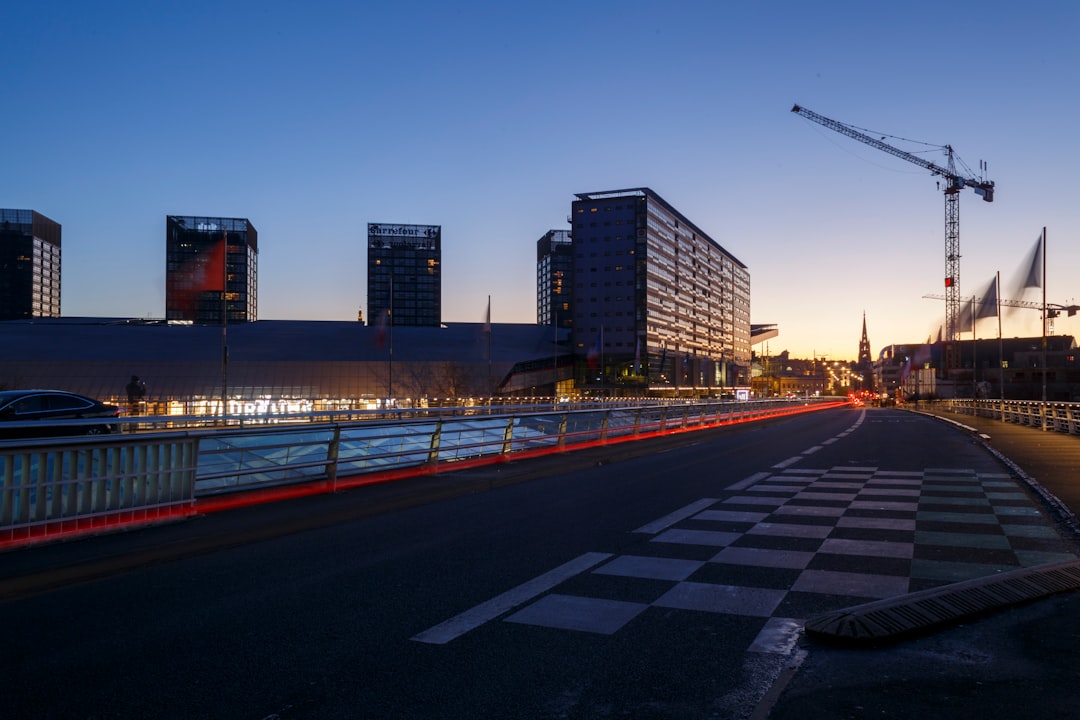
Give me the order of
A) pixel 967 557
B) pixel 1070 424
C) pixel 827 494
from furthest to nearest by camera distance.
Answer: pixel 1070 424 → pixel 827 494 → pixel 967 557

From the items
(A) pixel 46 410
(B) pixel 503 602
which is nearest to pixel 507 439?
(A) pixel 46 410

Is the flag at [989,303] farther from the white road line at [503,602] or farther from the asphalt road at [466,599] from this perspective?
the white road line at [503,602]

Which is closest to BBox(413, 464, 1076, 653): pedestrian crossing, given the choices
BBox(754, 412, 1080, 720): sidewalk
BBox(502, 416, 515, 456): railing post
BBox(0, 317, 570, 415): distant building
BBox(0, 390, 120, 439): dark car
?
BBox(754, 412, 1080, 720): sidewalk

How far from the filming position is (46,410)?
2327 centimetres

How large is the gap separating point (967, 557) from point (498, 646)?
525cm

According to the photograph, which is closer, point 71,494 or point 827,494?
point 71,494

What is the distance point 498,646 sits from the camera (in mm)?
5387

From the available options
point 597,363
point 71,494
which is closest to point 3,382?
point 71,494

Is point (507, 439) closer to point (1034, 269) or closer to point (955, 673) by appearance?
point (955, 673)

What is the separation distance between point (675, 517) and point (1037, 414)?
112ft

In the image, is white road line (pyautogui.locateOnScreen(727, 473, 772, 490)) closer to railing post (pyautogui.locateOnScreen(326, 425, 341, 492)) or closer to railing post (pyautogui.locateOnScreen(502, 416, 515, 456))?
railing post (pyautogui.locateOnScreen(502, 416, 515, 456))

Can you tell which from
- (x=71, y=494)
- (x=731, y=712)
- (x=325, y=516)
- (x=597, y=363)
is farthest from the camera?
(x=597, y=363)

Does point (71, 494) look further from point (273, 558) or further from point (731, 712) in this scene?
point (731, 712)

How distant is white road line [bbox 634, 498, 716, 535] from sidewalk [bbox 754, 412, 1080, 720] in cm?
448
